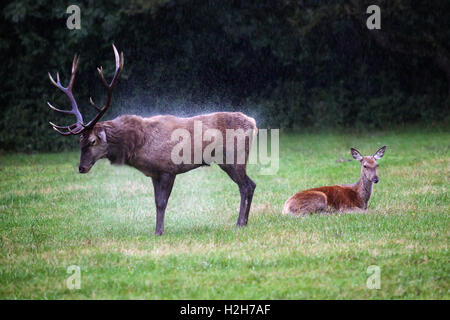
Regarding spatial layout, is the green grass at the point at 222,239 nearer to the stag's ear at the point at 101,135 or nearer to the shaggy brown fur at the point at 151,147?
the shaggy brown fur at the point at 151,147

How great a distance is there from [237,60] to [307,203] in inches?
486

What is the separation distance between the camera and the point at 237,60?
21156 millimetres

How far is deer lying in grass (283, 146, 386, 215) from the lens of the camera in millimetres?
9461

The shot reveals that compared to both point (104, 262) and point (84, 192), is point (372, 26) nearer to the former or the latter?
point (84, 192)

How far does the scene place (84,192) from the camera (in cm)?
1261

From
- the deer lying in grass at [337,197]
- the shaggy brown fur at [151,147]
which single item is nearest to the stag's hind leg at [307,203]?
the deer lying in grass at [337,197]

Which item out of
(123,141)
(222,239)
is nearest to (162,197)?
(123,141)

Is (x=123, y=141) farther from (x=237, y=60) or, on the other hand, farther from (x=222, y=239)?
(x=237, y=60)

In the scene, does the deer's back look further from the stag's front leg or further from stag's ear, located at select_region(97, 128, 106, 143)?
stag's ear, located at select_region(97, 128, 106, 143)

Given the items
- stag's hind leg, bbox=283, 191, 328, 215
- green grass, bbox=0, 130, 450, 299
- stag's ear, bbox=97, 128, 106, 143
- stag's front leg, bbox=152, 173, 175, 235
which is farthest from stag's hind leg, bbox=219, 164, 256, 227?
stag's ear, bbox=97, 128, 106, 143

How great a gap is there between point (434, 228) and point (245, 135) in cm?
276

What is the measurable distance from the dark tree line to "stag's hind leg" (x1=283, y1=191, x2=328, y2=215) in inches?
423

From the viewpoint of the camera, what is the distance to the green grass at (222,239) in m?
6.28

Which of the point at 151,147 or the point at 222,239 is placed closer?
the point at 222,239
